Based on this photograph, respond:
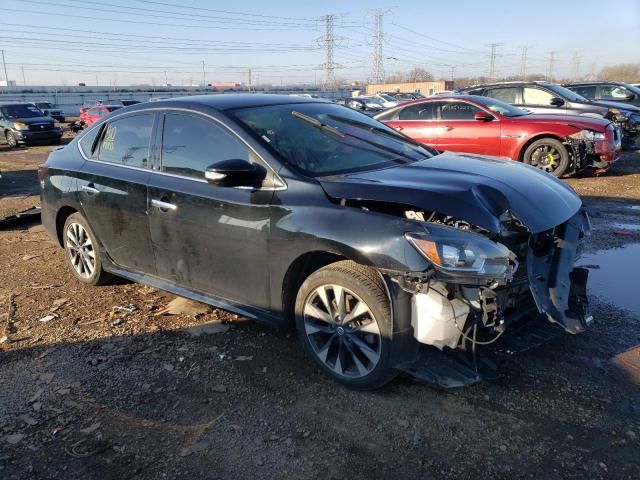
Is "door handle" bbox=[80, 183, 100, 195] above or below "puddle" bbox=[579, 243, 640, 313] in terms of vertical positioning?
above

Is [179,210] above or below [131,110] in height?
below

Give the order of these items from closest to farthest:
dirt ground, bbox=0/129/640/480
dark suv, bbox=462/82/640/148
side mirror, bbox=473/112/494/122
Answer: dirt ground, bbox=0/129/640/480 → side mirror, bbox=473/112/494/122 → dark suv, bbox=462/82/640/148

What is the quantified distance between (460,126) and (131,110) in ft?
24.3

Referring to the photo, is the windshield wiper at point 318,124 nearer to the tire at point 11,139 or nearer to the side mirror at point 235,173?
the side mirror at point 235,173

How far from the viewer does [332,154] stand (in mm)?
3719

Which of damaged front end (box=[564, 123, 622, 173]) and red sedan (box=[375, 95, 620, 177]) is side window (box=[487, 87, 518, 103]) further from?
damaged front end (box=[564, 123, 622, 173])

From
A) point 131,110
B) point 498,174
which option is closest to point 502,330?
point 498,174

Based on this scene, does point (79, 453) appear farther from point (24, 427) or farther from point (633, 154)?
point (633, 154)

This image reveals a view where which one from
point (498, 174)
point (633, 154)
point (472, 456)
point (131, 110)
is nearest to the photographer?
point (472, 456)

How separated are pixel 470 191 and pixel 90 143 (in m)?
3.64

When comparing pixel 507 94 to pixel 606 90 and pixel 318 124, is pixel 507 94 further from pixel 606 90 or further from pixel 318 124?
pixel 318 124

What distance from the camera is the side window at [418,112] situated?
1072cm

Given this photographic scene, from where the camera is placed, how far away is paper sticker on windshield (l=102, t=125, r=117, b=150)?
4629 millimetres

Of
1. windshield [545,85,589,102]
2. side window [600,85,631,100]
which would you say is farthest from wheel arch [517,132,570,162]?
side window [600,85,631,100]
